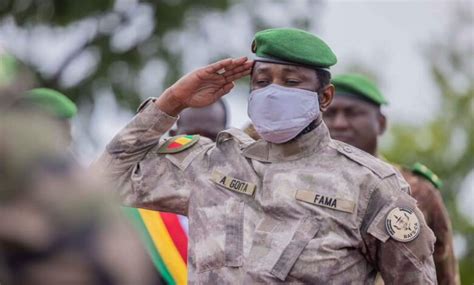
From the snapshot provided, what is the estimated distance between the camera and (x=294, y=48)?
5160mm

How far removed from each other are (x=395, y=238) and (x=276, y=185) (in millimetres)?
443

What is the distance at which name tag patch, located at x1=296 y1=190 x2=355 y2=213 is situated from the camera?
506 cm

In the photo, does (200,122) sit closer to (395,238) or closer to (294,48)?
(294,48)

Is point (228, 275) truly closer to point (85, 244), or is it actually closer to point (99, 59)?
point (85, 244)

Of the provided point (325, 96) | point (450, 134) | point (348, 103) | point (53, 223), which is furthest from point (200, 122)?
point (450, 134)

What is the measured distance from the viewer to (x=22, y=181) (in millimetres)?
2350

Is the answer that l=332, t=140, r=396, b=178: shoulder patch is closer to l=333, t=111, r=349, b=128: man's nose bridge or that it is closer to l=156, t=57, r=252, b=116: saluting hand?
l=156, t=57, r=252, b=116: saluting hand

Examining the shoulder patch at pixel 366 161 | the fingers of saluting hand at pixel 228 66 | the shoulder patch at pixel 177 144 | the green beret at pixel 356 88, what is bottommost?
the green beret at pixel 356 88

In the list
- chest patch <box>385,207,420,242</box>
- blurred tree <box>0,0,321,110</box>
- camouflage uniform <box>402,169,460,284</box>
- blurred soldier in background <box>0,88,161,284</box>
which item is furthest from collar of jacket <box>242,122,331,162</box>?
blurred tree <box>0,0,321,110</box>

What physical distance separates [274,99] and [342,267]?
620mm

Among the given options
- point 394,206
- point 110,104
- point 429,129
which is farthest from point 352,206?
point 429,129

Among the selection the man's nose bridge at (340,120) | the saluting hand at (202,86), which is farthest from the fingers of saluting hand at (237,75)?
the man's nose bridge at (340,120)

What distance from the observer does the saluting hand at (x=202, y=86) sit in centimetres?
528

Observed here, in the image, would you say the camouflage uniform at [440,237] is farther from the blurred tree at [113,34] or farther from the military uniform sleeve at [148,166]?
the blurred tree at [113,34]
